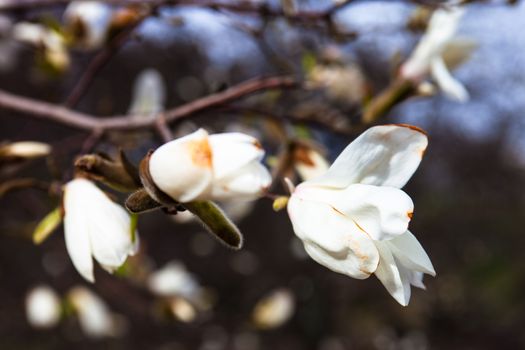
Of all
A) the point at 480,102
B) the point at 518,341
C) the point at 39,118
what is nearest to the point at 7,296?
the point at 39,118

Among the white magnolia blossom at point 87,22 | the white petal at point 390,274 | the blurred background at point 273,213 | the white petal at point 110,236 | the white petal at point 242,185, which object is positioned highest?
the white petal at point 242,185

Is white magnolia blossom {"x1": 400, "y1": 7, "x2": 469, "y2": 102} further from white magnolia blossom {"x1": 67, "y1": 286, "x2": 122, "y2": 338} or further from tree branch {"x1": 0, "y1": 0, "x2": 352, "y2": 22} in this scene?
white magnolia blossom {"x1": 67, "y1": 286, "x2": 122, "y2": 338}

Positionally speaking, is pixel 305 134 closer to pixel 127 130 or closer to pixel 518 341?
pixel 127 130

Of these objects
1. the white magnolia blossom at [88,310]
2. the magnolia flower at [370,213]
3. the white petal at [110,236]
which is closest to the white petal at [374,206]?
the magnolia flower at [370,213]

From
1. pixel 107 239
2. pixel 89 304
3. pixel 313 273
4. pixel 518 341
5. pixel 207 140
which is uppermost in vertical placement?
pixel 207 140

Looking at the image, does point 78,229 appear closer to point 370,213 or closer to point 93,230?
point 93,230

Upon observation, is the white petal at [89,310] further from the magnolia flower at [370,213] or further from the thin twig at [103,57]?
the magnolia flower at [370,213]
